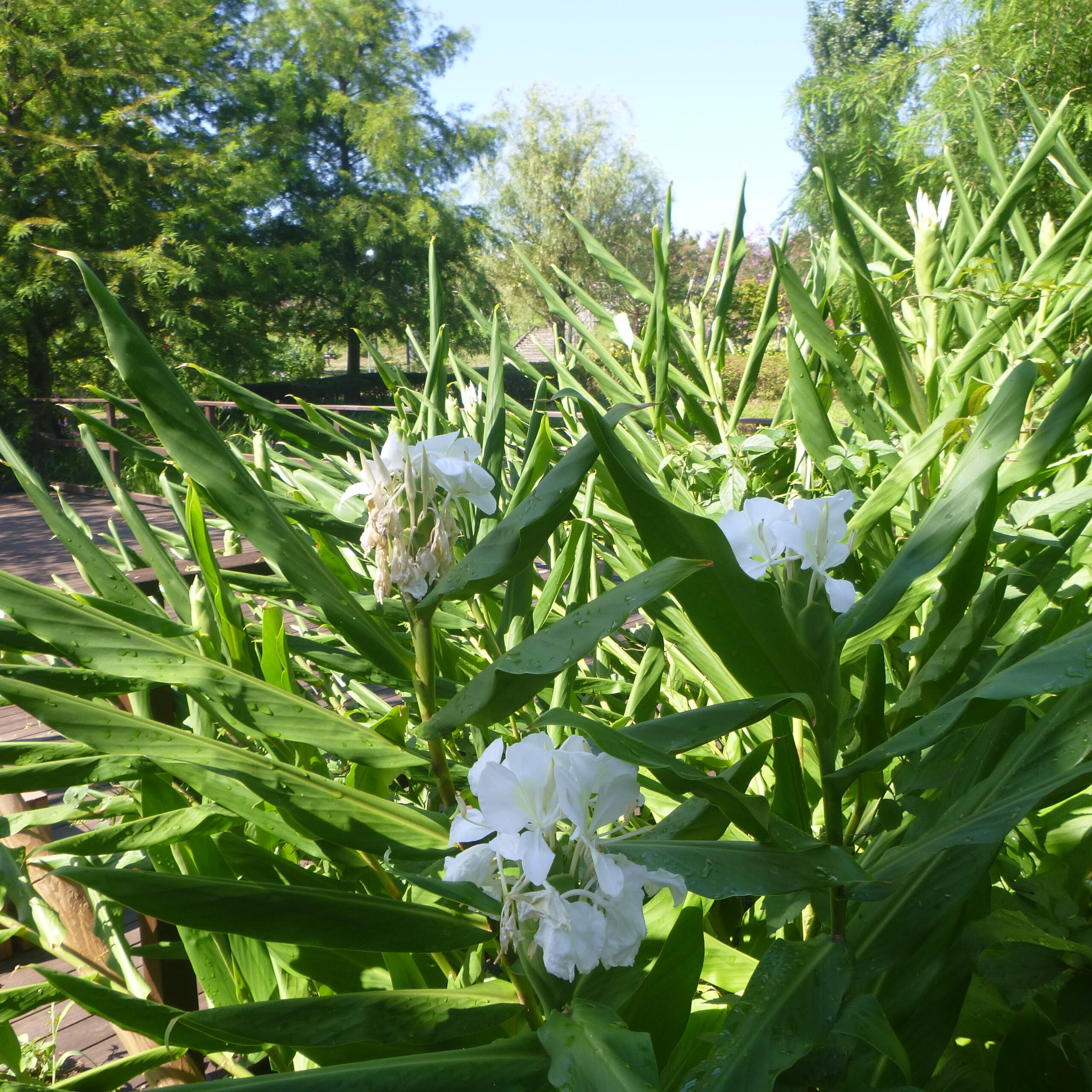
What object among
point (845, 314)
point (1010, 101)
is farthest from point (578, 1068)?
point (1010, 101)

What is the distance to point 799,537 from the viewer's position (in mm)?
404

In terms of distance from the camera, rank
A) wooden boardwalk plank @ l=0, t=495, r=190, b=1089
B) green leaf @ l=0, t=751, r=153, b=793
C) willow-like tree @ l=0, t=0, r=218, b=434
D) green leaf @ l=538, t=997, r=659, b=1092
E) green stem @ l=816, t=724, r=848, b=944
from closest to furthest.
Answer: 1. green leaf @ l=538, t=997, r=659, b=1092
2. green stem @ l=816, t=724, r=848, b=944
3. green leaf @ l=0, t=751, r=153, b=793
4. wooden boardwalk plank @ l=0, t=495, r=190, b=1089
5. willow-like tree @ l=0, t=0, r=218, b=434

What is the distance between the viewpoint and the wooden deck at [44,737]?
5.10ft

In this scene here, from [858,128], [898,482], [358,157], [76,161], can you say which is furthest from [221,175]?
[898,482]

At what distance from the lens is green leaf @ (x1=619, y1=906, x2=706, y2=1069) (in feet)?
1.43

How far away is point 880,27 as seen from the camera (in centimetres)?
2412

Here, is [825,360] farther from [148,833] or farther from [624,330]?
[148,833]

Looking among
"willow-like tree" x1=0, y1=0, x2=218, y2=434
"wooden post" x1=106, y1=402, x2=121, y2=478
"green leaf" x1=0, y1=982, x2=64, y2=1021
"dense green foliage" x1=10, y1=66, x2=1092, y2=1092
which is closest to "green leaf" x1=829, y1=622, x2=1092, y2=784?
"dense green foliage" x1=10, y1=66, x2=1092, y2=1092

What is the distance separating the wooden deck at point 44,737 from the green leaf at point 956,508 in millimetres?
415

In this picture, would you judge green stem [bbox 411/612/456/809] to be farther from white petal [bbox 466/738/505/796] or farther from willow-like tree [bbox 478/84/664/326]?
willow-like tree [bbox 478/84/664/326]

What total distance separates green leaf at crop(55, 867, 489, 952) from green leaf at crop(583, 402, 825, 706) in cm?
19

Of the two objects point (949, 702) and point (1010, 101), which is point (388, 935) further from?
point (1010, 101)

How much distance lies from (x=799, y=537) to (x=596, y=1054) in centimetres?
25

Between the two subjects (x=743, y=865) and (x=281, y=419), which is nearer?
(x=743, y=865)
